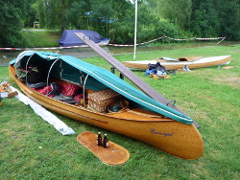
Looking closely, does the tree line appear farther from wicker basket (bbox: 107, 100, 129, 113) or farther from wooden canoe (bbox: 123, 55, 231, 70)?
wicker basket (bbox: 107, 100, 129, 113)

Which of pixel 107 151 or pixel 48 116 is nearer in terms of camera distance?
pixel 107 151

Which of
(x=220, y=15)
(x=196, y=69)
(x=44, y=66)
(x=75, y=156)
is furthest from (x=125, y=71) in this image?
(x=220, y=15)

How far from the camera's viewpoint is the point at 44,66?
6820 millimetres

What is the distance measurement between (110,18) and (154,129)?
71.9 feet

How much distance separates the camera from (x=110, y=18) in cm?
2325

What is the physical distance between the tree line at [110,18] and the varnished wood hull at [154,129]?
14.8 meters

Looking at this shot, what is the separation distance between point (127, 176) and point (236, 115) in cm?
345

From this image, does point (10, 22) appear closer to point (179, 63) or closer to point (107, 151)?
point (179, 63)

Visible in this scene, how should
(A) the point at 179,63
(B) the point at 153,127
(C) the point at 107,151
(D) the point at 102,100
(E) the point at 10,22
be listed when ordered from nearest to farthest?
(B) the point at 153,127, (C) the point at 107,151, (D) the point at 102,100, (A) the point at 179,63, (E) the point at 10,22

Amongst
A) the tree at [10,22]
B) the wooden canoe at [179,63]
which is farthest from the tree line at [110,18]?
the wooden canoe at [179,63]

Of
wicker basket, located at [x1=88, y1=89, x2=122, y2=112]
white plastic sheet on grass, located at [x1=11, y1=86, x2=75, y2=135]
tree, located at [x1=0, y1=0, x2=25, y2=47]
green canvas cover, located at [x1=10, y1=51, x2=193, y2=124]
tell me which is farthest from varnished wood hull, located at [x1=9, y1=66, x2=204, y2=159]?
tree, located at [x1=0, y1=0, x2=25, y2=47]

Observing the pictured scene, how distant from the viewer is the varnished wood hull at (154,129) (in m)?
3.06

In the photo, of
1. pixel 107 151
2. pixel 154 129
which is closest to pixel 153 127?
pixel 154 129

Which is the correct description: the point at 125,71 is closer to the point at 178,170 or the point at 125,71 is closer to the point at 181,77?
the point at 178,170
